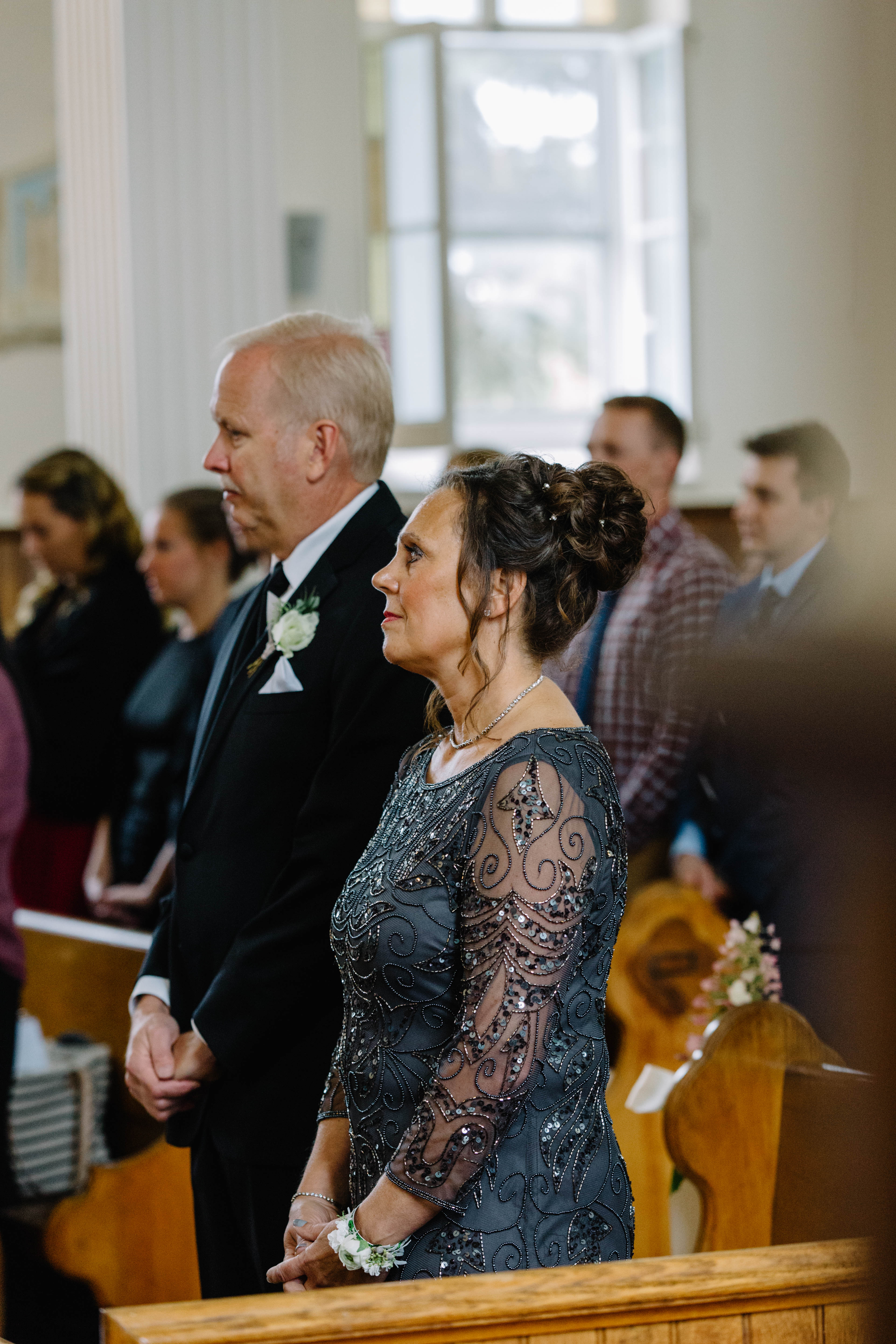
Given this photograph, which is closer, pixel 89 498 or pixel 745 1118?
pixel 745 1118

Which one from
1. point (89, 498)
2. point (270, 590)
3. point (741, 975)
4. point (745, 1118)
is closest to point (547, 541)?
point (270, 590)

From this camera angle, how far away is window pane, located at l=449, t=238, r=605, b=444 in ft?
26.4

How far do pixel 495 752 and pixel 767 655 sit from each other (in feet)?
3.76

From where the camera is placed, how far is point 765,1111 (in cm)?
207

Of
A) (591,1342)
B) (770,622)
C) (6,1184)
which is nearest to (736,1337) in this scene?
(591,1342)

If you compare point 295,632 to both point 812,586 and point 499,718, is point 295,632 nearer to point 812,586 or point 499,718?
point 499,718

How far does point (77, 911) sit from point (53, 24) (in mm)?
5099

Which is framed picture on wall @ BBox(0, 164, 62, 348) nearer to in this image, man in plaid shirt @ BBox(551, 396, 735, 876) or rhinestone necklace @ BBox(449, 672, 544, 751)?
man in plaid shirt @ BBox(551, 396, 735, 876)

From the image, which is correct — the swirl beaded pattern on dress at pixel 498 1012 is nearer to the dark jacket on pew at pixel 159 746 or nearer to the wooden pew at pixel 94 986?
the wooden pew at pixel 94 986

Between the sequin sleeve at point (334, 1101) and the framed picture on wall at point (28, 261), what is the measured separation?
21.6 feet

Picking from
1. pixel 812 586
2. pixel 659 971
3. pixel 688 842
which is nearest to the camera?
pixel 812 586

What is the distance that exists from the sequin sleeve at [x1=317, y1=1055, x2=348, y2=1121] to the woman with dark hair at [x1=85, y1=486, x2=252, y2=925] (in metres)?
2.38

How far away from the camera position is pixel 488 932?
1.49 meters

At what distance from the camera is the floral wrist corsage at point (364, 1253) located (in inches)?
59.4
